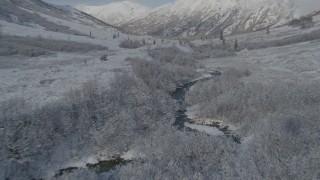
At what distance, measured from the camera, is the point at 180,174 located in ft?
60.6

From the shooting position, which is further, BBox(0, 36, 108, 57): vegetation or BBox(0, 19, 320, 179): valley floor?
BBox(0, 36, 108, 57): vegetation

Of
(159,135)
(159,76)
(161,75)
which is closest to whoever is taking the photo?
(159,135)

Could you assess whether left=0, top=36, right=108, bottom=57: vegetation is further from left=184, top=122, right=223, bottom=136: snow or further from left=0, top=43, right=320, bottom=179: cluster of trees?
left=184, top=122, right=223, bottom=136: snow

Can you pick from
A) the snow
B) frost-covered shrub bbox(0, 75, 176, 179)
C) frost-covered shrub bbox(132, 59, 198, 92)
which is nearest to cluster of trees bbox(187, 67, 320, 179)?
the snow

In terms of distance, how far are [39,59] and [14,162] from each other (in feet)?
117

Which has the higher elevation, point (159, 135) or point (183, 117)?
point (159, 135)

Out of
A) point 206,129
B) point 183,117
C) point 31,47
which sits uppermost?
point 31,47

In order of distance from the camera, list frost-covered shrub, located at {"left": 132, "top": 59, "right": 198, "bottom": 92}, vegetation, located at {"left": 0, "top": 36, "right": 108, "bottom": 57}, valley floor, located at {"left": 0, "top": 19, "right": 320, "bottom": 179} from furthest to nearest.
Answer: vegetation, located at {"left": 0, "top": 36, "right": 108, "bottom": 57}
frost-covered shrub, located at {"left": 132, "top": 59, "right": 198, "bottom": 92}
valley floor, located at {"left": 0, "top": 19, "right": 320, "bottom": 179}

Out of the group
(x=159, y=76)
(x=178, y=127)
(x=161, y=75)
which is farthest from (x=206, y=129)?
(x=161, y=75)

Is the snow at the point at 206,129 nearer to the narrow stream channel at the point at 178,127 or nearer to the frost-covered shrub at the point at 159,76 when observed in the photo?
the narrow stream channel at the point at 178,127

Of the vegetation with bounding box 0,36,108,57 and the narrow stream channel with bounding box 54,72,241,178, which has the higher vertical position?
the vegetation with bounding box 0,36,108,57

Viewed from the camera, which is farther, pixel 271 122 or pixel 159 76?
pixel 159 76

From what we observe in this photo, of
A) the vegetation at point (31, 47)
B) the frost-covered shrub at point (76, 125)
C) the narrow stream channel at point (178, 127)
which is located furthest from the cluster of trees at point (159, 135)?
the vegetation at point (31, 47)

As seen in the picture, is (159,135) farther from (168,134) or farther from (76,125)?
(76,125)
